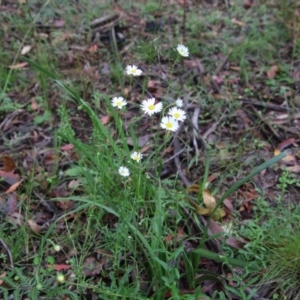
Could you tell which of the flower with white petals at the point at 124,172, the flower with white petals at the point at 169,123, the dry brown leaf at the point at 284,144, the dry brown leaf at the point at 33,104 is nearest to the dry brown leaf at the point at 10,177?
the dry brown leaf at the point at 33,104

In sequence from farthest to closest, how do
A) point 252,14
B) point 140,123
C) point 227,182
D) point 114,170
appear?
point 252,14 → point 140,123 → point 227,182 → point 114,170

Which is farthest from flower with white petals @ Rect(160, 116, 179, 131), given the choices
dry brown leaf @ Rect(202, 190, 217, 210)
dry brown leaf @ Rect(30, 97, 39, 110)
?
dry brown leaf @ Rect(30, 97, 39, 110)

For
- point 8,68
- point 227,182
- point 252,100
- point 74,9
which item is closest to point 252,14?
point 252,100

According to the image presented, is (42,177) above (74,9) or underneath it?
underneath

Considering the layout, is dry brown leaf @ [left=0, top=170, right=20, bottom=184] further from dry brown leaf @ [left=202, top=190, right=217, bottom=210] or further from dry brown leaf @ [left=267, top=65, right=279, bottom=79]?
dry brown leaf @ [left=267, top=65, right=279, bottom=79]

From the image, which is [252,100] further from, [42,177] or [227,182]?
[42,177]

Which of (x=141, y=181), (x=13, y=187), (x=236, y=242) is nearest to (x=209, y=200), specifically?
(x=236, y=242)

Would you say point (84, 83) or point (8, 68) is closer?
point (84, 83)

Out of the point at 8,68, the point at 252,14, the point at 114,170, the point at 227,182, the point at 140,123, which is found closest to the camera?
the point at 114,170

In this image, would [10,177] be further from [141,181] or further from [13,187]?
[141,181]
